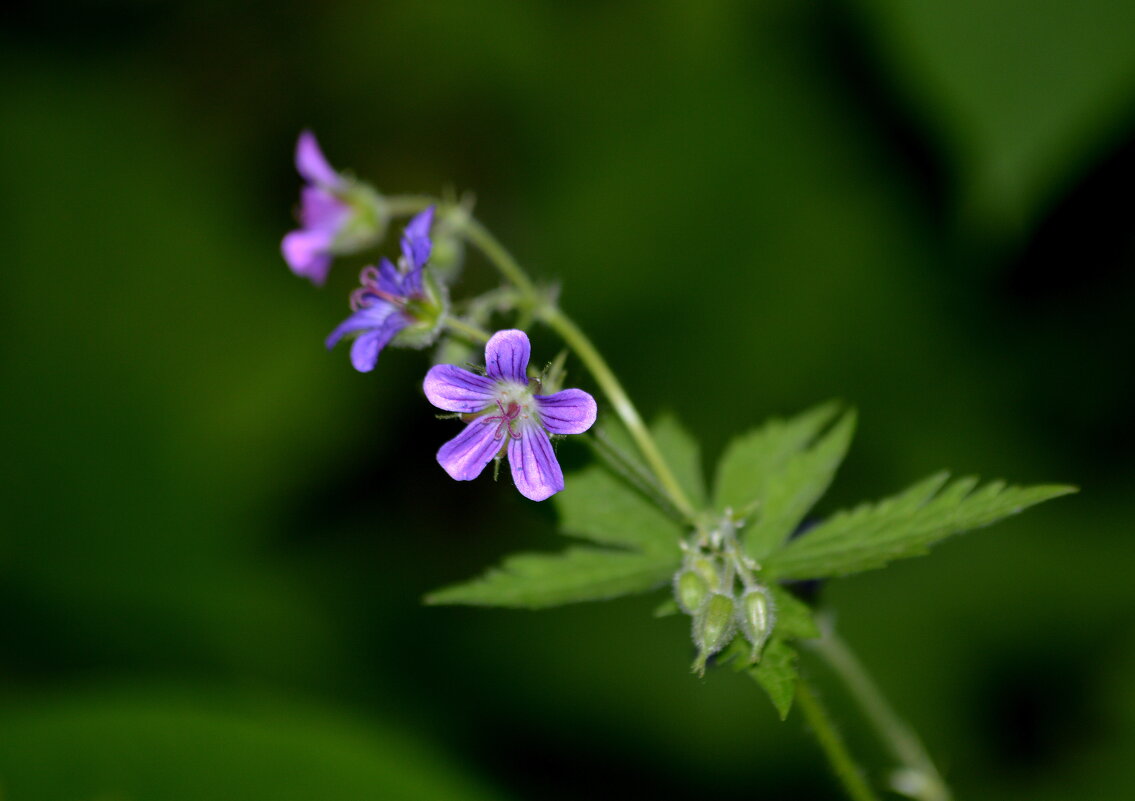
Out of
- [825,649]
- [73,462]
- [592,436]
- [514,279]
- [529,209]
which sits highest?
[529,209]

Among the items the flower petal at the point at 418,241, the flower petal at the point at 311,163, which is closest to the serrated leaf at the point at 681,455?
the flower petal at the point at 418,241

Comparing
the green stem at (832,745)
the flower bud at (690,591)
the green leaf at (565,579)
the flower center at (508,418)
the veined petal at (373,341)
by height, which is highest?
the veined petal at (373,341)

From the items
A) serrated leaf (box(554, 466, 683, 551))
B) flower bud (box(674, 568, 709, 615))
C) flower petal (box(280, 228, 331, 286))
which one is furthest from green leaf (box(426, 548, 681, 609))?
flower petal (box(280, 228, 331, 286))

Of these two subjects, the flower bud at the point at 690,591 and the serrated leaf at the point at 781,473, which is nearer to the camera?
the flower bud at the point at 690,591

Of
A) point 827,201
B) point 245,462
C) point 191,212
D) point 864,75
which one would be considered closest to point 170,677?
point 245,462

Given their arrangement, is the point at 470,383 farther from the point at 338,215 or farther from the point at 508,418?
the point at 338,215

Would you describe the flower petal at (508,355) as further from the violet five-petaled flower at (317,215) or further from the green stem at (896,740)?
the green stem at (896,740)

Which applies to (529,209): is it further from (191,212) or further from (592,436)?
(592,436)
